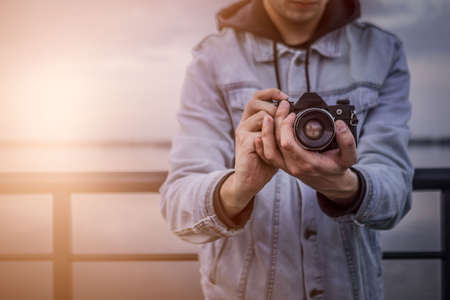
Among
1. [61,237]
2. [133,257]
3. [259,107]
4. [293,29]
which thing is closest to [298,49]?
[293,29]

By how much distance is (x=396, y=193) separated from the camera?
1011 millimetres

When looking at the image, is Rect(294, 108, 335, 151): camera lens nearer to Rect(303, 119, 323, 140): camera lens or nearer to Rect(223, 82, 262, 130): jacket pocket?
Rect(303, 119, 323, 140): camera lens

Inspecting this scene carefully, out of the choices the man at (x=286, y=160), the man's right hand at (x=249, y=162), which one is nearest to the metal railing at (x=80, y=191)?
the man at (x=286, y=160)

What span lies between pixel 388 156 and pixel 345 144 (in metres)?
0.35

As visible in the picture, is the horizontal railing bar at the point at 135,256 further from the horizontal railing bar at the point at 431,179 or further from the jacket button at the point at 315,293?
the jacket button at the point at 315,293

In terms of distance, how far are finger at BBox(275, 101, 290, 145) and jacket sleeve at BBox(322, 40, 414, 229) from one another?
0.81ft

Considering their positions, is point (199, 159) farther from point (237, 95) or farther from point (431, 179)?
point (431, 179)

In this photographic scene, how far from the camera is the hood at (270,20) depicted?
117cm

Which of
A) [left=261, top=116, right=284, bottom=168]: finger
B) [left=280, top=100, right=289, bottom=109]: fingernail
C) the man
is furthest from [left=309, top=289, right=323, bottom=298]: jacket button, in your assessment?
[left=280, top=100, right=289, bottom=109]: fingernail

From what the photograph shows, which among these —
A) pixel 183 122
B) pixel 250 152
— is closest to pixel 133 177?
pixel 183 122

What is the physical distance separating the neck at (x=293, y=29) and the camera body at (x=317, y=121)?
0.37 m

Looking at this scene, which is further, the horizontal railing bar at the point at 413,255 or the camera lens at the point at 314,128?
the horizontal railing bar at the point at 413,255

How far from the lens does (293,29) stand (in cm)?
119

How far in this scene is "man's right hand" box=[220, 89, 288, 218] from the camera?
884 millimetres
